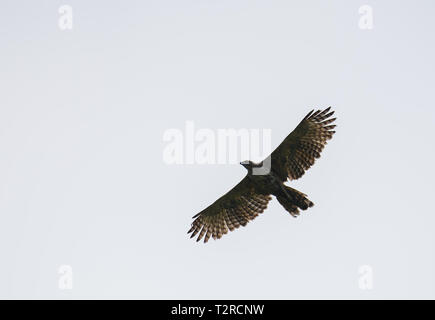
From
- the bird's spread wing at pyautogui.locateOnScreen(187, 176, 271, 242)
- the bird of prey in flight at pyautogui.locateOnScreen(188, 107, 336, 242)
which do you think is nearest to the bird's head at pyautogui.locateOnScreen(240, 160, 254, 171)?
the bird of prey in flight at pyautogui.locateOnScreen(188, 107, 336, 242)

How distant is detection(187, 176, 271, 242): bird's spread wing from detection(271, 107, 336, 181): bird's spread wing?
964mm

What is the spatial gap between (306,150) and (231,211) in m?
2.72

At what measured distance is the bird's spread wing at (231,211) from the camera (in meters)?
18.3

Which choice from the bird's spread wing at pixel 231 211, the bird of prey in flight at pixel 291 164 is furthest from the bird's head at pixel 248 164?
the bird's spread wing at pixel 231 211

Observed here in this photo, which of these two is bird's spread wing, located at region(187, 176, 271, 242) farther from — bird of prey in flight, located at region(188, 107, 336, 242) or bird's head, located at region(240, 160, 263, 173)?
bird's head, located at region(240, 160, 263, 173)

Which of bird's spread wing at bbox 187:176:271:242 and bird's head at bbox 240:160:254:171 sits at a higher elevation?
bird's head at bbox 240:160:254:171

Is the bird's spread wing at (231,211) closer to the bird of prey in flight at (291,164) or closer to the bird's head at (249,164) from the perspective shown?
the bird of prey in flight at (291,164)

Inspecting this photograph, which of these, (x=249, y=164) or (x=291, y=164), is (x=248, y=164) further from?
(x=291, y=164)

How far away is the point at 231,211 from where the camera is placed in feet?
61.7

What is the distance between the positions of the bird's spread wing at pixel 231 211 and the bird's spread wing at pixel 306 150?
3.16ft

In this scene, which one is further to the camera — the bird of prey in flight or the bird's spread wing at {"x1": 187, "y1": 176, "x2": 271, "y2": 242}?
the bird's spread wing at {"x1": 187, "y1": 176, "x2": 271, "y2": 242}

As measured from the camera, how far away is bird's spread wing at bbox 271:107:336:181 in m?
17.5
